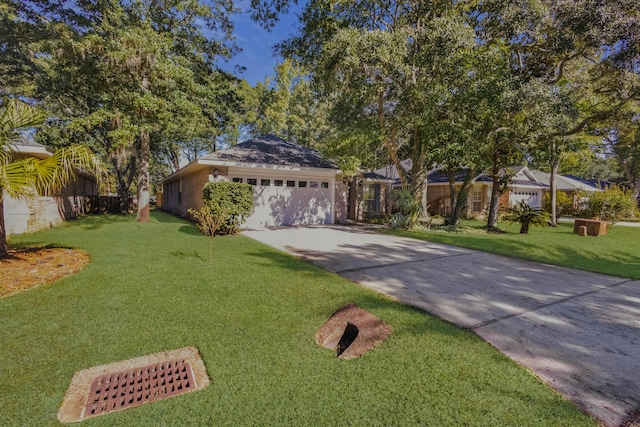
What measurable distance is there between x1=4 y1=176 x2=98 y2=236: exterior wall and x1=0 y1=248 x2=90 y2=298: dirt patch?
1.21m

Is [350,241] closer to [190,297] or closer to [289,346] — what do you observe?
[190,297]

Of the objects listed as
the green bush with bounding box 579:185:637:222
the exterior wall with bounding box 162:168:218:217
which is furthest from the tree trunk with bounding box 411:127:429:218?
the green bush with bounding box 579:185:637:222

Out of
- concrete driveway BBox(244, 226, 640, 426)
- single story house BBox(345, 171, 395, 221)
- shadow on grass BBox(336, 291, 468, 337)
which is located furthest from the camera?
single story house BBox(345, 171, 395, 221)

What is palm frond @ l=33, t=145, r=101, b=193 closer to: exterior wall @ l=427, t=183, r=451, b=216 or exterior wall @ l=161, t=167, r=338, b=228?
exterior wall @ l=161, t=167, r=338, b=228

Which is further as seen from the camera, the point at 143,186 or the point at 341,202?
the point at 341,202

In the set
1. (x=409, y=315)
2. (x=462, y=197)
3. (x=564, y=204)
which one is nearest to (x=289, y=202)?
(x=462, y=197)

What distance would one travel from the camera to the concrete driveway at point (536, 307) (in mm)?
2520

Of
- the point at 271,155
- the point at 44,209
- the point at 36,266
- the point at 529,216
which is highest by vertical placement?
the point at 271,155

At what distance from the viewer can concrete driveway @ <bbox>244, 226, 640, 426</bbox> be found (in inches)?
99.2

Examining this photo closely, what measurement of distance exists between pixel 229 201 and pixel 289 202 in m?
4.01

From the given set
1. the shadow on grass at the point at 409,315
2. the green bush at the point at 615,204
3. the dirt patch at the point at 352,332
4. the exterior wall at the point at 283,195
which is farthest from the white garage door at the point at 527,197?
the dirt patch at the point at 352,332

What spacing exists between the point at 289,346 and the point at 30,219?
11.5 metres

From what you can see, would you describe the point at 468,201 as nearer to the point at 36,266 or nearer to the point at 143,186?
the point at 143,186

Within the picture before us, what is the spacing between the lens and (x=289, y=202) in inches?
528
